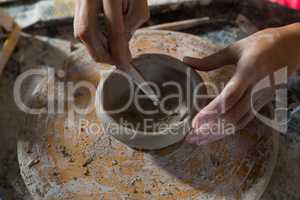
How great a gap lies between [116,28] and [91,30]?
60mm

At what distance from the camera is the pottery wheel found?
1119 mm

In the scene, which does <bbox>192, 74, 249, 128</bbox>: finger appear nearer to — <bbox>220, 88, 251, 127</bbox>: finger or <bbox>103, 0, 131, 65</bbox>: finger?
<bbox>220, 88, 251, 127</bbox>: finger

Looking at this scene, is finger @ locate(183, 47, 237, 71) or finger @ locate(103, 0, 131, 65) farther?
finger @ locate(183, 47, 237, 71)

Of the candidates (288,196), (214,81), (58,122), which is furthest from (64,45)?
(288,196)

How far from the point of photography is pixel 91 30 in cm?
95

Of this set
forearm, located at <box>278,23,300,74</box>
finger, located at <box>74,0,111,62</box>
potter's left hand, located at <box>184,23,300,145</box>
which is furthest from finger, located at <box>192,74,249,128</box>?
finger, located at <box>74,0,111,62</box>

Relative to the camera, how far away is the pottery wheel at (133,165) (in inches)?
44.1

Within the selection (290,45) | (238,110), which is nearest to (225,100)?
(238,110)

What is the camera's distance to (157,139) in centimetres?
106

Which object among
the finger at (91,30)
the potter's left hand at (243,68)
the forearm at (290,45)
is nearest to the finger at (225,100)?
the potter's left hand at (243,68)

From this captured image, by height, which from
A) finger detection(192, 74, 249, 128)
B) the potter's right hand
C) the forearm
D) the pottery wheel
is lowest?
the pottery wheel

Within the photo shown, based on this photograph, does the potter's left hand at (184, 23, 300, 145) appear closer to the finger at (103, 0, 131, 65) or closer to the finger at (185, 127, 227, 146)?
the finger at (185, 127, 227, 146)

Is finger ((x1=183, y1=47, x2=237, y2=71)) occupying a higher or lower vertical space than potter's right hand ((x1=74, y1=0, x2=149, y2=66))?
lower

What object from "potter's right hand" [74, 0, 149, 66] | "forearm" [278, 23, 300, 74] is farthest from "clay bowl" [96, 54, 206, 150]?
"forearm" [278, 23, 300, 74]
